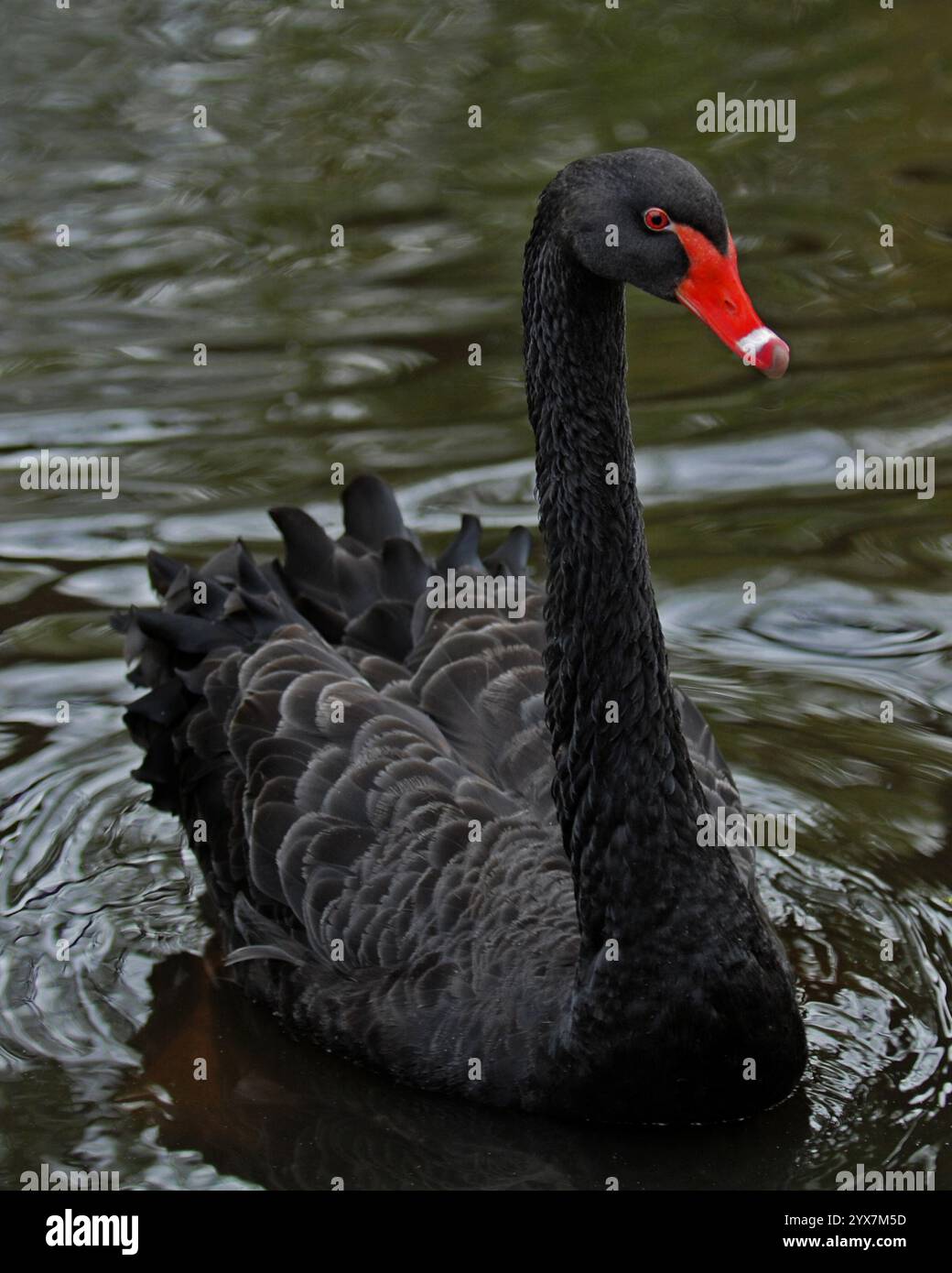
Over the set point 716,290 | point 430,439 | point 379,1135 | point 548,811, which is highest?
point 430,439

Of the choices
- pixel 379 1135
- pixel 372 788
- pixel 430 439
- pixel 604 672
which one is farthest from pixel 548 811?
pixel 430 439

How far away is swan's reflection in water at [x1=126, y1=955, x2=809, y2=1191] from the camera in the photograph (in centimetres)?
459

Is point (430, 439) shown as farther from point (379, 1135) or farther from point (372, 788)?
point (379, 1135)

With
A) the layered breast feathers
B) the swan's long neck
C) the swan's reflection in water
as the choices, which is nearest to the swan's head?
the swan's long neck

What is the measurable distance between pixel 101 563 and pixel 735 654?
2.26 metres

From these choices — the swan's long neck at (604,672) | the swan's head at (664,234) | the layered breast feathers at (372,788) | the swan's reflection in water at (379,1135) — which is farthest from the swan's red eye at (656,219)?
the swan's reflection in water at (379,1135)

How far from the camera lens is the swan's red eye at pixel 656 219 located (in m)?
4.18

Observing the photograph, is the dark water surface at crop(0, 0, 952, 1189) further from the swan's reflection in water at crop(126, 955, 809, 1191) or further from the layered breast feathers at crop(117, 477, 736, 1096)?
the layered breast feathers at crop(117, 477, 736, 1096)

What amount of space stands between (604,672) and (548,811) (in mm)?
641

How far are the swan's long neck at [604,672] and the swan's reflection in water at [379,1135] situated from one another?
44 centimetres

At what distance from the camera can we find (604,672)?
4.65 meters

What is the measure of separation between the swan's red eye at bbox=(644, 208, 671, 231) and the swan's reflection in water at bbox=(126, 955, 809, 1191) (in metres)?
1.95

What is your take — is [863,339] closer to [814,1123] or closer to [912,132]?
[912,132]

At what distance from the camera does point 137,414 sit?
27.6 ft
